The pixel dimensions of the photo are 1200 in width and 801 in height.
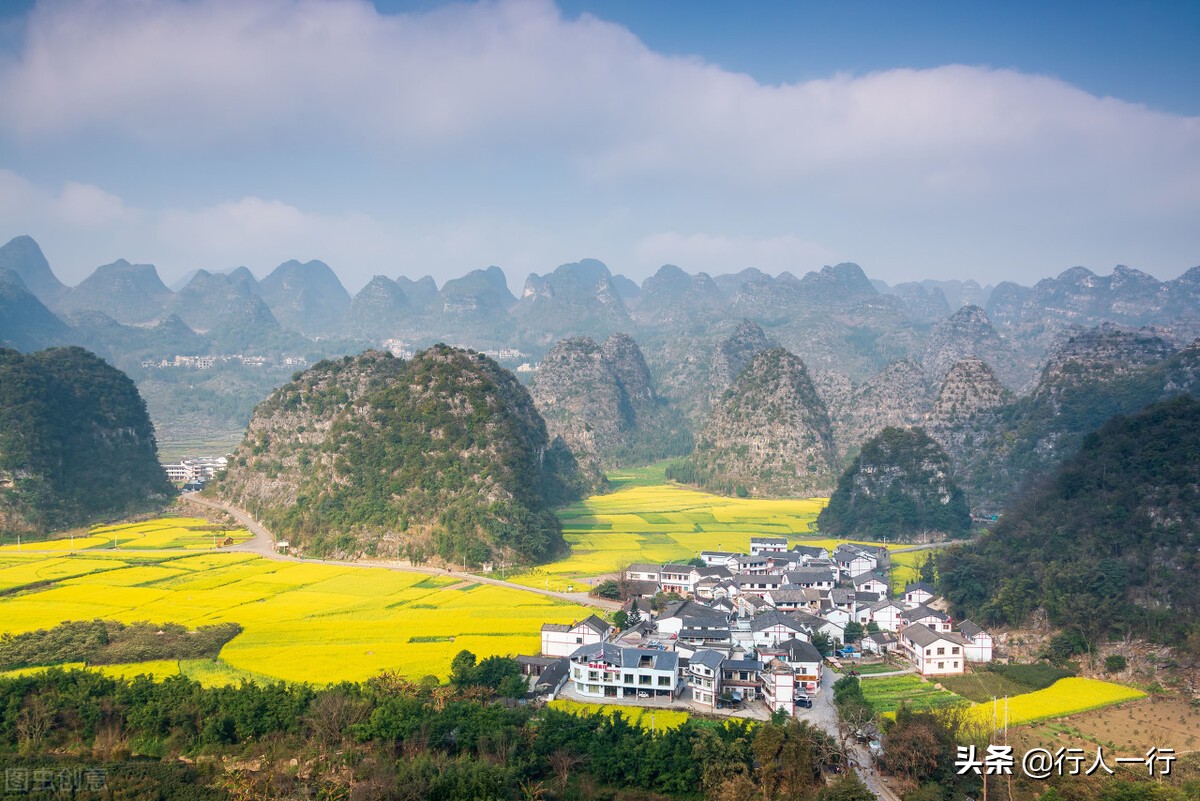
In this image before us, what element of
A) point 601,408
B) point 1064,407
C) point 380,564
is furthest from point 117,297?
point 1064,407

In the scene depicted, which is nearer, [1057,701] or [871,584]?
[1057,701]

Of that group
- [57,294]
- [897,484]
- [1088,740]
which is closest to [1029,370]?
[897,484]

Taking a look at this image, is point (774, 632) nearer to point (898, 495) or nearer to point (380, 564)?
point (380, 564)

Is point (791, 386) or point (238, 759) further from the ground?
point (791, 386)

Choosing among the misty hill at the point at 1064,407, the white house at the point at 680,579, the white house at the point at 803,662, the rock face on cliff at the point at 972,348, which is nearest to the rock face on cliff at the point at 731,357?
the rock face on cliff at the point at 972,348

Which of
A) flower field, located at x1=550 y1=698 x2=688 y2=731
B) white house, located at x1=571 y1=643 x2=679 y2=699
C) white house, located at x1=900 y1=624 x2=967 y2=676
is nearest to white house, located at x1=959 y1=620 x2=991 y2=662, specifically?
white house, located at x1=900 y1=624 x2=967 y2=676

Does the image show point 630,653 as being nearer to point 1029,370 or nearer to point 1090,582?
point 1090,582
